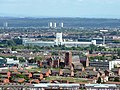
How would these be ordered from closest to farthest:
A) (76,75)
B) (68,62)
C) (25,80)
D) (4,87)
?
(4,87) < (25,80) < (76,75) < (68,62)

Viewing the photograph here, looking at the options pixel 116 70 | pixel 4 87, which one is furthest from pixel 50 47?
pixel 4 87

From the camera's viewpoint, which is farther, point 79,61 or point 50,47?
point 50,47

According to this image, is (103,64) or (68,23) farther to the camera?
(68,23)

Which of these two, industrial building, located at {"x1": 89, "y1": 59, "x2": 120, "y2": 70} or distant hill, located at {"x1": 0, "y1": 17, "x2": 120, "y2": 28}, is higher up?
industrial building, located at {"x1": 89, "y1": 59, "x2": 120, "y2": 70}

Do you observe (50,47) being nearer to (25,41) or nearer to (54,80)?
(25,41)

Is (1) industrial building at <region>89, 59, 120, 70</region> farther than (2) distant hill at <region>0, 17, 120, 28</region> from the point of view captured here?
No

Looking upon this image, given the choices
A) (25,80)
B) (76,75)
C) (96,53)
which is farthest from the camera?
(96,53)

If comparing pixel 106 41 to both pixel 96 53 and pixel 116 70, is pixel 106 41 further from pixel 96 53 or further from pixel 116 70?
pixel 116 70

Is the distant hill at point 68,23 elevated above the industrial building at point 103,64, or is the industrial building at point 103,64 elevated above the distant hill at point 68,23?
the industrial building at point 103,64

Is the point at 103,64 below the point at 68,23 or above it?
above

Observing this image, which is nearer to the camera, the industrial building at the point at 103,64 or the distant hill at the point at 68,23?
the industrial building at the point at 103,64
